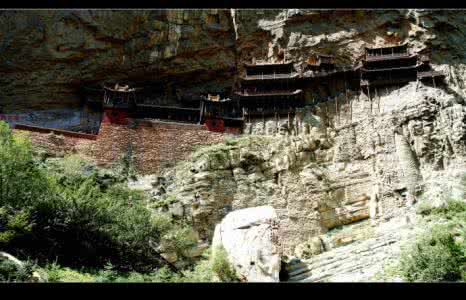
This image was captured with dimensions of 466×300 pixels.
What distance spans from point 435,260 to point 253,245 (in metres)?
5.54

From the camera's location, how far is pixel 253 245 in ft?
66.6

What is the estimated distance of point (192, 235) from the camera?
27.9 meters

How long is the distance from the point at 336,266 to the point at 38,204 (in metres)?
10.4

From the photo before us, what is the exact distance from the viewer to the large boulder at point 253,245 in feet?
65.8

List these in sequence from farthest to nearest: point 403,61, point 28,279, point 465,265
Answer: point 403,61 < point 465,265 < point 28,279

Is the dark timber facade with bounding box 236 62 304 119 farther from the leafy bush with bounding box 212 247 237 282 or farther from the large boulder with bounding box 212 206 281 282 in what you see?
the leafy bush with bounding box 212 247 237 282

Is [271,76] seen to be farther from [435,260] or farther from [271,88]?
[435,260]

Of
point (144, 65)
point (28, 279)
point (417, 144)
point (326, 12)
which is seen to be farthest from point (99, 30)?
point (28, 279)

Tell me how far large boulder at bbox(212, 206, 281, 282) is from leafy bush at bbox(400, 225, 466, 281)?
4.06 metres

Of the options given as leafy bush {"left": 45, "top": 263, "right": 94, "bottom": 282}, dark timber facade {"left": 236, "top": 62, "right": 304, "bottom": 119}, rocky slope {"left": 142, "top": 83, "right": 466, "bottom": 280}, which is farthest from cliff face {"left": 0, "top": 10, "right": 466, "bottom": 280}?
leafy bush {"left": 45, "top": 263, "right": 94, "bottom": 282}

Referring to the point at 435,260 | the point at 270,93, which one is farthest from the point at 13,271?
the point at 270,93

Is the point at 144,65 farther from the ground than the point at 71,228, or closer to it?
farther from the ground

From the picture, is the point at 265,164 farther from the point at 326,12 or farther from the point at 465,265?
the point at 465,265

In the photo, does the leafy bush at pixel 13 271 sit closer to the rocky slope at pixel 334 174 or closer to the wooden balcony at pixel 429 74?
the rocky slope at pixel 334 174
